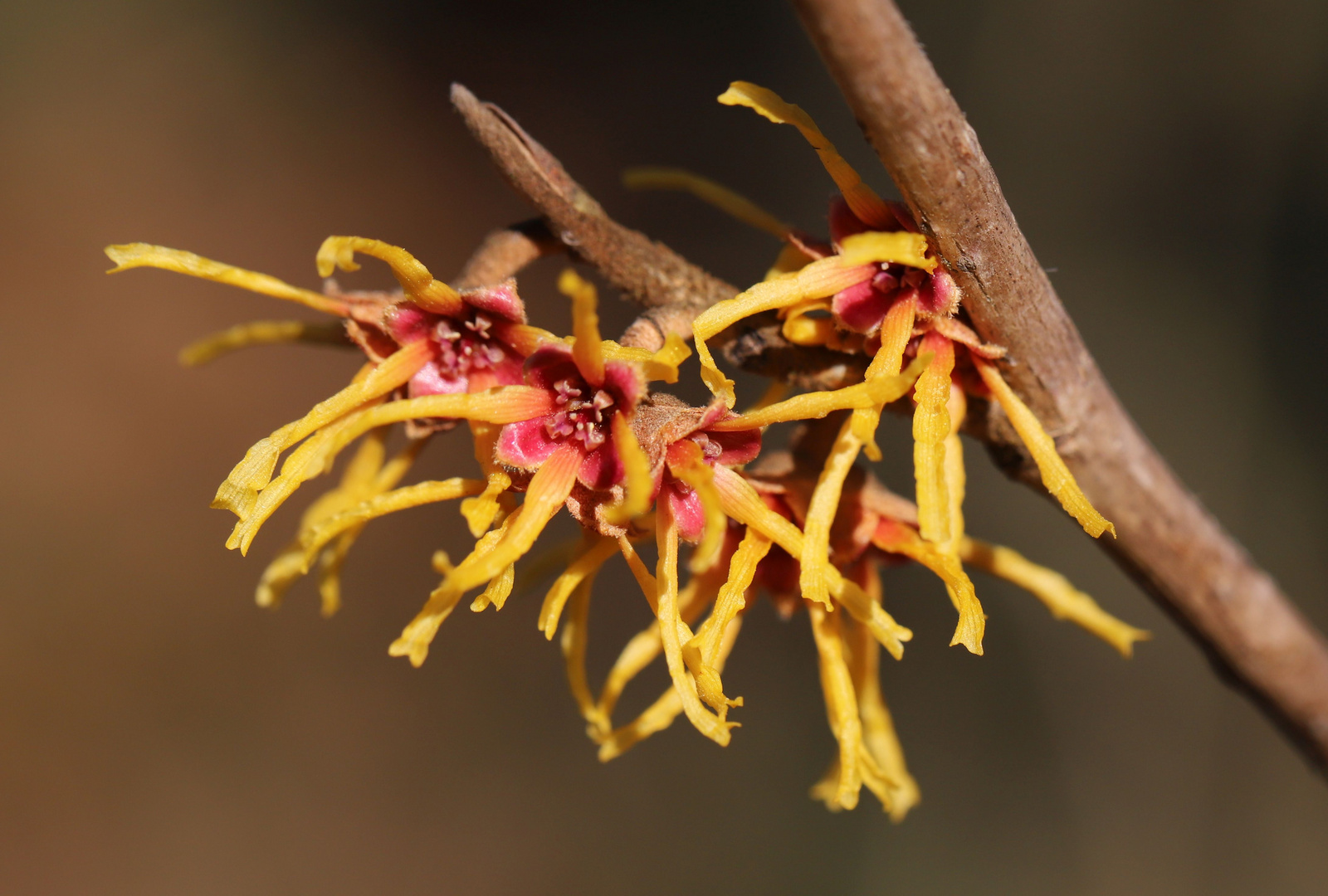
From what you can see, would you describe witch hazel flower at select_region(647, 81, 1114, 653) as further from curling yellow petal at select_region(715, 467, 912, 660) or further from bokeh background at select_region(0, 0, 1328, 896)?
bokeh background at select_region(0, 0, 1328, 896)

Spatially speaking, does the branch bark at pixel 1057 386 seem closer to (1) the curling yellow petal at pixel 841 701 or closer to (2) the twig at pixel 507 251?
(1) the curling yellow petal at pixel 841 701

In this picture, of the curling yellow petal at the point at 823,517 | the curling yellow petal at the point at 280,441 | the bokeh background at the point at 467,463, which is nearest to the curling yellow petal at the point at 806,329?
Result: the curling yellow petal at the point at 823,517

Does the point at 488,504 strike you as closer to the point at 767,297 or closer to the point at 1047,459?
the point at 767,297

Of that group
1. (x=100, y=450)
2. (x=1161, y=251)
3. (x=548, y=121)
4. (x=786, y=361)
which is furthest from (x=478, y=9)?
(x=786, y=361)

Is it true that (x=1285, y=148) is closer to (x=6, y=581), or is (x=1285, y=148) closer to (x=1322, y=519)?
(x=1322, y=519)

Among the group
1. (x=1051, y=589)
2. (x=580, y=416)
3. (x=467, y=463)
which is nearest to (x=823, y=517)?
(x=580, y=416)

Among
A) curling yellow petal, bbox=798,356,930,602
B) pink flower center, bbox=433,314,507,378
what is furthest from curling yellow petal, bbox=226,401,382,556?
curling yellow petal, bbox=798,356,930,602
